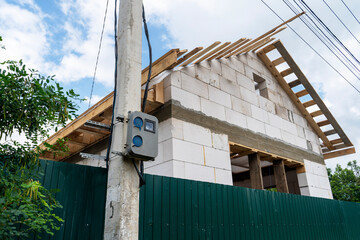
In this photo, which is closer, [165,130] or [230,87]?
[165,130]

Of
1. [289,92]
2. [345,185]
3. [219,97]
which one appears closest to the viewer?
[219,97]

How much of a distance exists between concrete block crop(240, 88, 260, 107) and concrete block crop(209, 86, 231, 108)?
2.72 ft

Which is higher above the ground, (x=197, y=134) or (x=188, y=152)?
(x=197, y=134)

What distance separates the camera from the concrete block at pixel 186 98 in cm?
728

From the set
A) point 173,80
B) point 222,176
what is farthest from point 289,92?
point 173,80

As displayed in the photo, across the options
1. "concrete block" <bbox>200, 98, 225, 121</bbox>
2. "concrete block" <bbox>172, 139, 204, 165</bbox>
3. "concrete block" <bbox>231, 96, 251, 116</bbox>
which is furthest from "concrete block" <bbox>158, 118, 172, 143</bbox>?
"concrete block" <bbox>231, 96, 251, 116</bbox>

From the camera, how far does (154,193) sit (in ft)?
14.1

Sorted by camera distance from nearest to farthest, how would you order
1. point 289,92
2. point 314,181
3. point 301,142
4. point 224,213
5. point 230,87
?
point 224,213, point 230,87, point 314,181, point 301,142, point 289,92

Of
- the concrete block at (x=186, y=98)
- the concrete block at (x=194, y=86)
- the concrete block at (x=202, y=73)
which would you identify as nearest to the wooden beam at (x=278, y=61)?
the concrete block at (x=202, y=73)

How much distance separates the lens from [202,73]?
830 cm

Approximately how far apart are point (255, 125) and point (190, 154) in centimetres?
332

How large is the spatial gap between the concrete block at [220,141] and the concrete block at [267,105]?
2.69m

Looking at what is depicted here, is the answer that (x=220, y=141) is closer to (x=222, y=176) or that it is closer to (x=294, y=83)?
(x=222, y=176)

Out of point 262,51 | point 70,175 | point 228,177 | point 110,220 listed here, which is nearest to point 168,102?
point 228,177
